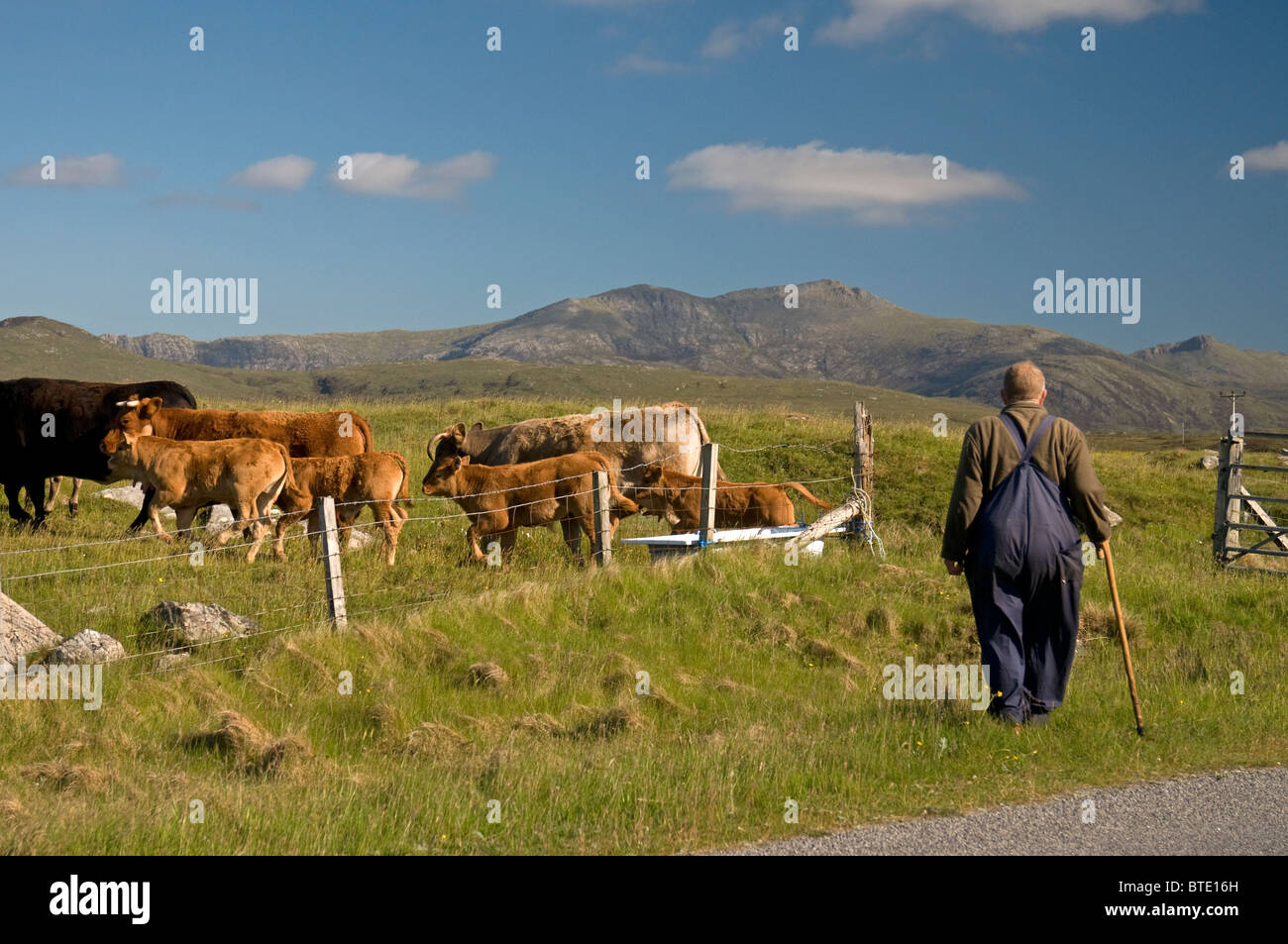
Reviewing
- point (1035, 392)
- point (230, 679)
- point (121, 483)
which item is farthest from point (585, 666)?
point (121, 483)

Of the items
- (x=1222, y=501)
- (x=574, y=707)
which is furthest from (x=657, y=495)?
(x=1222, y=501)

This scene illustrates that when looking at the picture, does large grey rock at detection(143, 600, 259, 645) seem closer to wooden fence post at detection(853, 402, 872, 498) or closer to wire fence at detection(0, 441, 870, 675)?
wire fence at detection(0, 441, 870, 675)

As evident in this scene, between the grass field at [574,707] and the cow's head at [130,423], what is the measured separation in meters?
1.53

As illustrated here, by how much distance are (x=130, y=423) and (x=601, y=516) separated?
23.4 ft

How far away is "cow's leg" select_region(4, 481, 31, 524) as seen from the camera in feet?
56.5

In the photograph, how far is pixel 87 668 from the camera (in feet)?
31.8

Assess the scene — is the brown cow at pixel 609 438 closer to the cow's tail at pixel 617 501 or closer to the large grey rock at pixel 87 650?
the cow's tail at pixel 617 501

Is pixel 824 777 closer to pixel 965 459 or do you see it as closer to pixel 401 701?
pixel 965 459

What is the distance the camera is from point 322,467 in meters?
15.1

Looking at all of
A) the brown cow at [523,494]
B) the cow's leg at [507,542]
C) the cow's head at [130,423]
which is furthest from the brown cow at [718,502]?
the cow's head at [130,423]

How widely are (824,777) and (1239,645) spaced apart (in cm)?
740

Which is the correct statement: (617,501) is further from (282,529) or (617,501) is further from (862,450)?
(282,529)

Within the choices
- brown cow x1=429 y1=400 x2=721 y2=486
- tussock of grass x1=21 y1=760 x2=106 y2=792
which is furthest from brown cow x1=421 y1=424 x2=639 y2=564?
tussock of grass x1=21 y1=760 x2=106 y2=792

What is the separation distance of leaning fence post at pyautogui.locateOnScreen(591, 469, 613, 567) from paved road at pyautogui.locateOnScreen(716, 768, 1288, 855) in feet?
25.2
